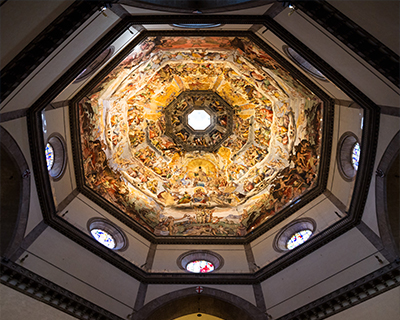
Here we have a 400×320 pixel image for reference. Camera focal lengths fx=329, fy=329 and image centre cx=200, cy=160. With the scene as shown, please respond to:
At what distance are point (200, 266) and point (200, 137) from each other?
9940 millimetres

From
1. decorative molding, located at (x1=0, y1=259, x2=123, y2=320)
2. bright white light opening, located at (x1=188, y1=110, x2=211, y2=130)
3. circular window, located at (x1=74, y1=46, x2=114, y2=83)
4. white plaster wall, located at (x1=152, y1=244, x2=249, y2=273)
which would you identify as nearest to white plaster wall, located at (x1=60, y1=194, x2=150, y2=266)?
white plaster wall, located at (x1=152, y1=244, x2=249, y2=273)

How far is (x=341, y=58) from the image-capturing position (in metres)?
12.0

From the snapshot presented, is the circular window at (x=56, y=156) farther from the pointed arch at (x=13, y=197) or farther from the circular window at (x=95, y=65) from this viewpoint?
the circular window at (x=95, y=65)

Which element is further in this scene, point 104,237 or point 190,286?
point 104,237

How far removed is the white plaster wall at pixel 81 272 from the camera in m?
13.2

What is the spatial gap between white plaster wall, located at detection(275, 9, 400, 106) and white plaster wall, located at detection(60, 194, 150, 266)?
12.8 meters

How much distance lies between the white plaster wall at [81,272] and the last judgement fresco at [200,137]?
4.43m

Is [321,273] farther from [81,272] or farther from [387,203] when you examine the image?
[81,272]

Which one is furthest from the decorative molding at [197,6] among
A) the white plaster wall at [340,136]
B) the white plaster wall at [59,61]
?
the white plaster wall at [340,136]

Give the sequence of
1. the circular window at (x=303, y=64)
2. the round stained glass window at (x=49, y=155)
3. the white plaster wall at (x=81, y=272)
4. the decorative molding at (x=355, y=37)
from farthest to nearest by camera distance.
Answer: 1. the round stained glass window at (x=49, y=155)
2. the circular window at (x=303, y=64)
3. the white plaster wall at (x=81, y=272)
4. the decorative molding at (x=355, y=37)

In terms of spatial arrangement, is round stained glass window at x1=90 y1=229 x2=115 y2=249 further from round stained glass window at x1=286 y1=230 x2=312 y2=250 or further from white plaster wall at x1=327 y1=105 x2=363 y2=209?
white plaster wall at x1=327 y1=105 x2=363 y2=209

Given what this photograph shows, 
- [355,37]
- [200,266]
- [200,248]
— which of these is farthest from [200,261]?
[355,37]

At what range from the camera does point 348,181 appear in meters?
15.7

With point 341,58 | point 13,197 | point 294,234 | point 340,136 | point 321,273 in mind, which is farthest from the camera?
point 294,234
